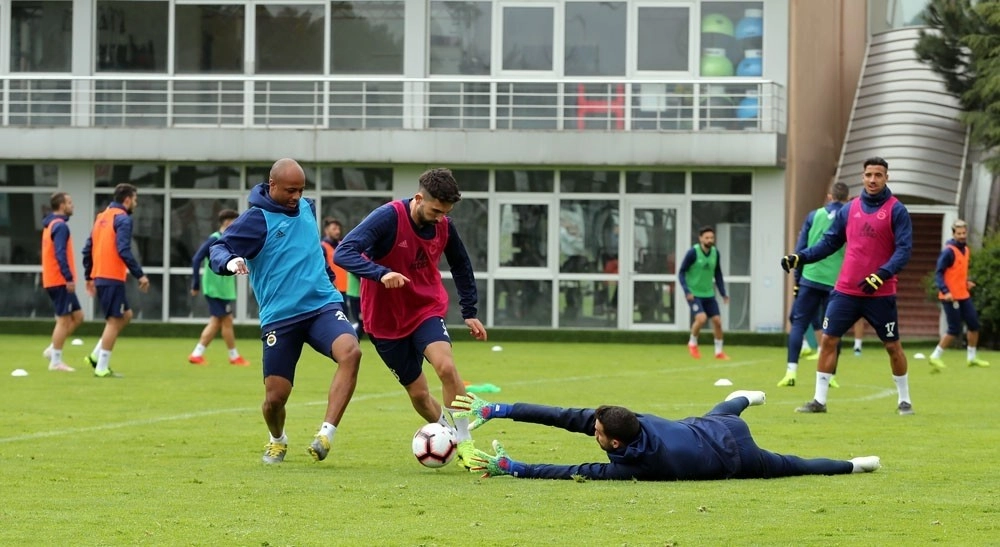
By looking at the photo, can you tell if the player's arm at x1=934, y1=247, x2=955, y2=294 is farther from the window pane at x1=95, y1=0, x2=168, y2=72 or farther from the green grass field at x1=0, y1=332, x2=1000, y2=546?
the window pane at x1=95, y1=0, x2=168, y2=72

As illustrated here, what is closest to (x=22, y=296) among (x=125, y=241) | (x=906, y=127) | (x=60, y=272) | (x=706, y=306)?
(x=60, y=272)

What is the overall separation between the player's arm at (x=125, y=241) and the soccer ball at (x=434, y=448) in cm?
1028

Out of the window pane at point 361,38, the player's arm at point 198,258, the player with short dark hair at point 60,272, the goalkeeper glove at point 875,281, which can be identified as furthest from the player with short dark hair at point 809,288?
the window pane at point 361,38

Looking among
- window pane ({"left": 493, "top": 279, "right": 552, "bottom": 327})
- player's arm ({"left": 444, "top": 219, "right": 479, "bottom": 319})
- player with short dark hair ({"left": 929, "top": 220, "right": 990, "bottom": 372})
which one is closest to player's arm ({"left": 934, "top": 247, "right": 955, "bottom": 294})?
player with short dark hair ({"left": 929, "top": 220, "right": 990, "bottom": 372})

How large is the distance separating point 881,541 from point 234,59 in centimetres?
3109

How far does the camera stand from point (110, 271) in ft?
68.2

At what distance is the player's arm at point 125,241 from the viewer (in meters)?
20.3

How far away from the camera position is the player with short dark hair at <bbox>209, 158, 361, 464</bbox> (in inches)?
436

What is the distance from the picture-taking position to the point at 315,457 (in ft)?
35.4

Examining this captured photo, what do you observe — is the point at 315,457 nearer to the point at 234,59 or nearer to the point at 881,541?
the point at 881,541

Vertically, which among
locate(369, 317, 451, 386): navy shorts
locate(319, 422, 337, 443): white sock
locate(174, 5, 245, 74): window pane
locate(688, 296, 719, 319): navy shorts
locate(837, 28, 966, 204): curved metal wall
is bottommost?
locate(319, 422, 337, 443): white sock

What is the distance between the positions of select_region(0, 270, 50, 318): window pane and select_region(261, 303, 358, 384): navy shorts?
1083 inches

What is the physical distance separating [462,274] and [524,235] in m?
24.9

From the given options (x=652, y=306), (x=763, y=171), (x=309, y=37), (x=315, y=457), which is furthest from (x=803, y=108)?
(x=315, y=457)
